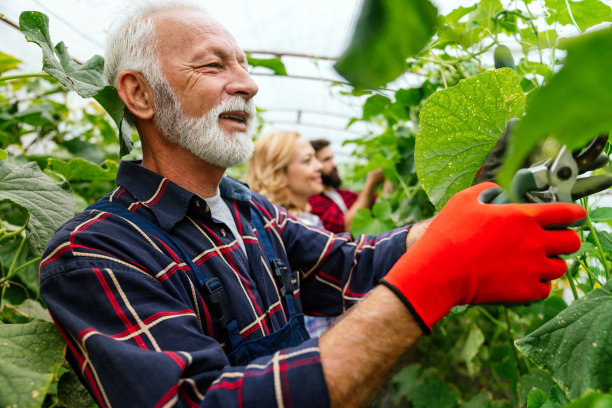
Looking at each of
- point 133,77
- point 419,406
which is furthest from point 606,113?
point 419,406

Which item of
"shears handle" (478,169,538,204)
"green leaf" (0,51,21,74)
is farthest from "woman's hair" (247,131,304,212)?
"shears handle" (478,169,538,204)

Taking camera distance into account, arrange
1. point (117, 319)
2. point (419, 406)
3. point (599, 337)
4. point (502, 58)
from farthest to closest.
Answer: point (419, 406)
point (502, 58)
point (117, 319)
point (599, 337)

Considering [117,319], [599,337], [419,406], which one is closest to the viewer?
[599,337]

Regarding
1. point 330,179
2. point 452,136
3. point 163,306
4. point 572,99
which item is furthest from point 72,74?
point 330,179

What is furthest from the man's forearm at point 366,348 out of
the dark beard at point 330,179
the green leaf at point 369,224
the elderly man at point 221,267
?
the dark beard at point 330,179

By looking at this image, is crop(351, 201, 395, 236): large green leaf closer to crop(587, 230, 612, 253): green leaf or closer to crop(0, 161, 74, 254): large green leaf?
crop(587, 230, 612, 253): green leaf

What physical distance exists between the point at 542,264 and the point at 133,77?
0.99 m

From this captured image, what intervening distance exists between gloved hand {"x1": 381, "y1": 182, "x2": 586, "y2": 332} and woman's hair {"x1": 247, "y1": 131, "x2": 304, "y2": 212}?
1756mm

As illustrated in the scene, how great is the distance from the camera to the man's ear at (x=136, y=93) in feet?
3.47

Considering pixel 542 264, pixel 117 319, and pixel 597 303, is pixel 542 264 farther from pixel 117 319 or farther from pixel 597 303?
pixel 117 319

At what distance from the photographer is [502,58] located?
30.5 inches

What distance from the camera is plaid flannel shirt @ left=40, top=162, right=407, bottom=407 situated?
1.89ft

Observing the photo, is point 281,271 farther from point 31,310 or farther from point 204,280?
point 31,310

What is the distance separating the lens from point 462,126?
717 millimetres
